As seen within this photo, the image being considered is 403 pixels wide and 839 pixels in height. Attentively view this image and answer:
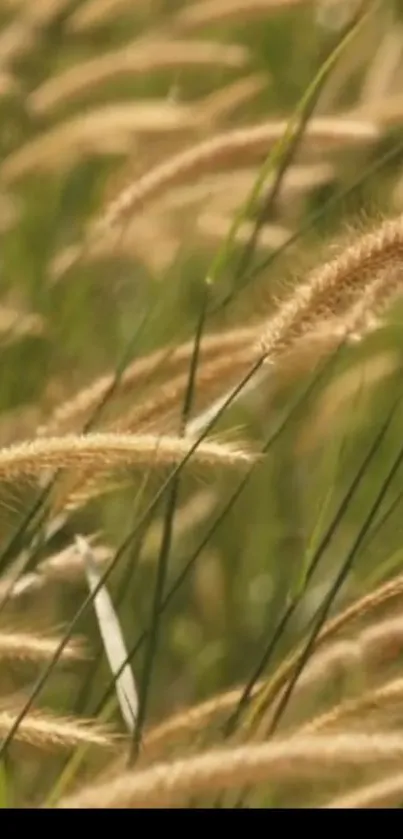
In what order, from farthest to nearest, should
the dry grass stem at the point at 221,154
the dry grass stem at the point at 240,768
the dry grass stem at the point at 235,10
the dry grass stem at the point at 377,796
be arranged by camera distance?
1. the dry grass stem at the point at 235,10
2. the dry grass stem at the point at 221,154
3. the dry grass stem at the point at 377,796
4. the dry grass stem at the point at 240,768

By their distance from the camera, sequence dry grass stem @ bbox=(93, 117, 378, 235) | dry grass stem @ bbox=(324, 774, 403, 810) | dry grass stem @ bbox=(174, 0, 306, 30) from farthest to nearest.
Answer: dry grass stem @ bbox=(174, 0, 306, 30) → dry grass stem @ bbox=(93, 117, 378, 235) → dry grass stem @ bbox=(324, 774, 403, 810)

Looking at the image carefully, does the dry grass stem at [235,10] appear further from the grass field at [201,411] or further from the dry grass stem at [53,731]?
the dry grass stem at [53,731]

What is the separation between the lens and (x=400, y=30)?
1.28 metres

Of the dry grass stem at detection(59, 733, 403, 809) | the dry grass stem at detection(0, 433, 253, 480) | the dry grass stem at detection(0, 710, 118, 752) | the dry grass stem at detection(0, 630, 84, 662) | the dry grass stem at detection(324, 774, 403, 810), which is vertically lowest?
the dry grass stem at detection(324, 774, 403, 810)

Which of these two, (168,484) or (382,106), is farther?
(382,106)

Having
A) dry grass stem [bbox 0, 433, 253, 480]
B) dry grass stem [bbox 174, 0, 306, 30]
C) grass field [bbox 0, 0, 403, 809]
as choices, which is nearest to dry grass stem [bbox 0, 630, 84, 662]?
grass field [bbox 0, 0, 403, 809]

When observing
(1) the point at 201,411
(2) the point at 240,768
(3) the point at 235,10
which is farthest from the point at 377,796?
(3) the point at 235,10

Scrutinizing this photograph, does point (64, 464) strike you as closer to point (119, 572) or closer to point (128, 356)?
point (128, 356)

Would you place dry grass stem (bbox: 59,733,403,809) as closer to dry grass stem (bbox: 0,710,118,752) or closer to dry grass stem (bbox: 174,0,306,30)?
dry grass stem (bbox: 0,710,118,752)

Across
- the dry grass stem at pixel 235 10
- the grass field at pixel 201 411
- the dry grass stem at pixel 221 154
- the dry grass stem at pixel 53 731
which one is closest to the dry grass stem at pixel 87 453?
the grass field at pixel 201 411

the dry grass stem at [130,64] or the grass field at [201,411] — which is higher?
the dry grass stem at [130,64]

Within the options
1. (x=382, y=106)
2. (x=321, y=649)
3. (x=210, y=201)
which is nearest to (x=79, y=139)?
(x=210, y=201)
